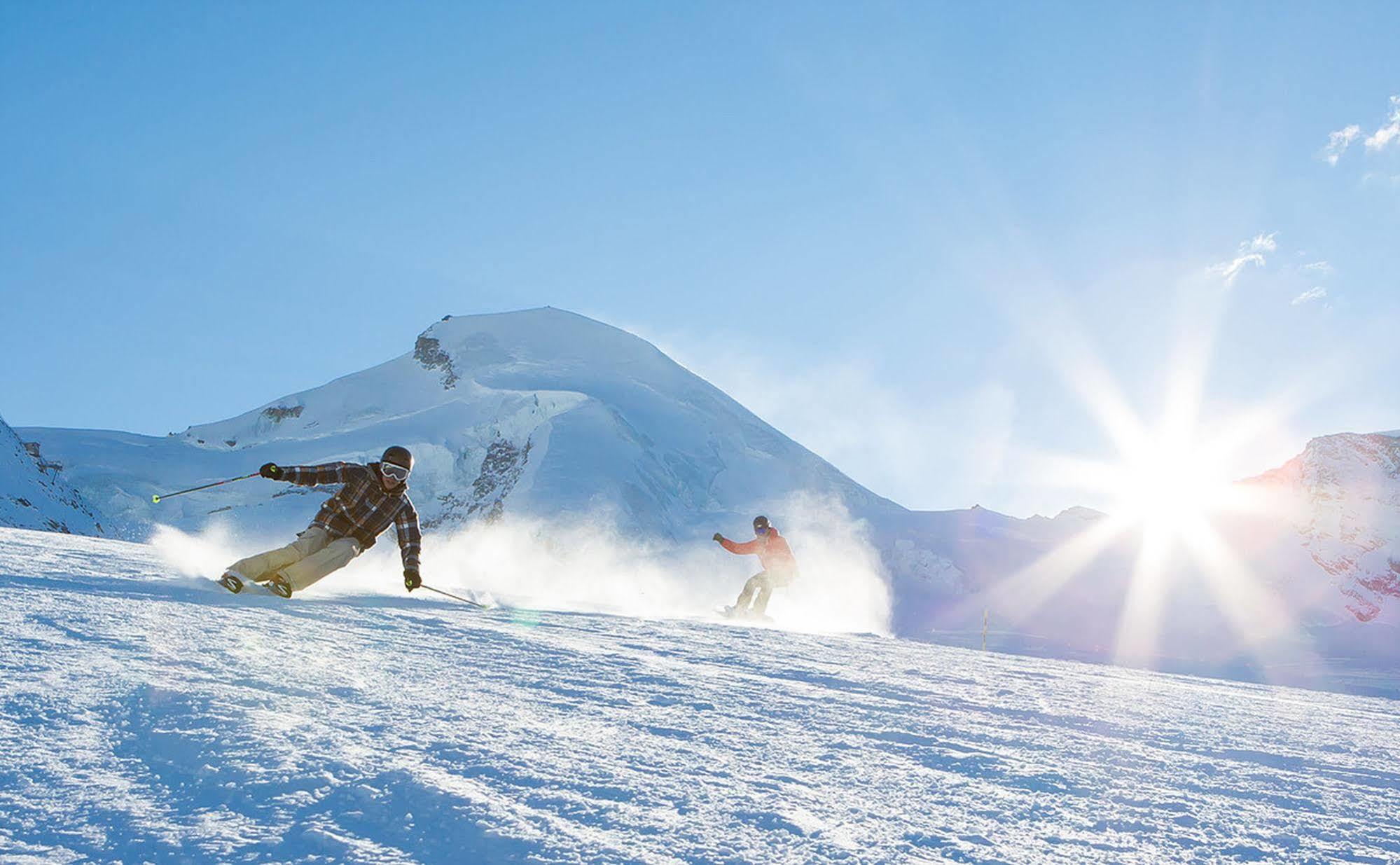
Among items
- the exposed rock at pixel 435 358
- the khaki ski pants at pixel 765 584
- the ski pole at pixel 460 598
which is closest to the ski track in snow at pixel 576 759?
the ski pole at pixel 460 598

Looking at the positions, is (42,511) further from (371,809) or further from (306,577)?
(371,809)

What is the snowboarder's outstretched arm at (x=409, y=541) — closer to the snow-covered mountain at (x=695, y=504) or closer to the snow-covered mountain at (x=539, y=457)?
the snow-covered mountain at (x=695, y=504)

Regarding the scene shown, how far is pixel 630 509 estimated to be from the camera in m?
65.9

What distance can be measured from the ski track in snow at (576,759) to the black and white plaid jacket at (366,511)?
2433 millimetres

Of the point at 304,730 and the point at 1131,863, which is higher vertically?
the point at 1131,863

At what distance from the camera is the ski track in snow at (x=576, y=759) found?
6.07 feet

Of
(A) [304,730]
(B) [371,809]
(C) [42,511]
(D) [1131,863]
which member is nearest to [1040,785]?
(D) [1131,863]

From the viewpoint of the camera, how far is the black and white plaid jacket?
25.7 ft

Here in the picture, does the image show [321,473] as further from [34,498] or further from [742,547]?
[34,498]

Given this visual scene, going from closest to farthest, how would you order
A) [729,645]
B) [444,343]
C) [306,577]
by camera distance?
[729,645] < [306,577] < [444,343]

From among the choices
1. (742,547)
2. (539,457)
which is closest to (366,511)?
(742,547)

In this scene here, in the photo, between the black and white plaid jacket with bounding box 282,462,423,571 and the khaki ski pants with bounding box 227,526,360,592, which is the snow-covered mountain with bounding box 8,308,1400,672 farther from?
the khaki ski pants with bounding box 227,526,360,592

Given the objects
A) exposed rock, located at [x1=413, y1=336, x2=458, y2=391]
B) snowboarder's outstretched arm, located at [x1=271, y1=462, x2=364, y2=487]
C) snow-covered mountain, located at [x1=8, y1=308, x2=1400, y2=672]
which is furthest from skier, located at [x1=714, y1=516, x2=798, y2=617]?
exposed rock, located at [x1=413, y1=336, x2=458, y2=391]

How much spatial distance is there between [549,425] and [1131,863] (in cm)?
→ 7400
